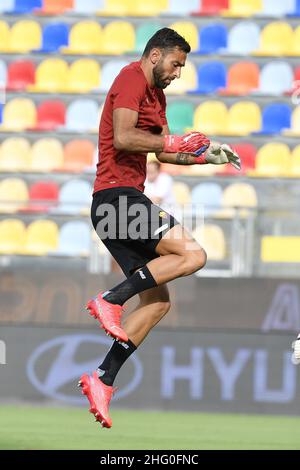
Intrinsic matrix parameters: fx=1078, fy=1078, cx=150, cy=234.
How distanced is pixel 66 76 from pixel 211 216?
579 centimetres

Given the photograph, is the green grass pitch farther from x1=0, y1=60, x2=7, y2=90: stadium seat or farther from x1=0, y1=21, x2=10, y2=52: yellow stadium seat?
x1=0, y1=21, x2=10, y2=52: yellow stadium seat

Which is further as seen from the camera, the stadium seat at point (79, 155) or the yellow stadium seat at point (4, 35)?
the yellow stadium seat at point (4, 35)

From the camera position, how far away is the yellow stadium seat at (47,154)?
14516 mm

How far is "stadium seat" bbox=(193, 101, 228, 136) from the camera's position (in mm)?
14844

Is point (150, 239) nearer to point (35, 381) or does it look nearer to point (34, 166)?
point (35, 381)

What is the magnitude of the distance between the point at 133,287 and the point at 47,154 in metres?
8.05

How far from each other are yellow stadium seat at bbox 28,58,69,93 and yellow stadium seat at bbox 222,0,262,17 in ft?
8.20

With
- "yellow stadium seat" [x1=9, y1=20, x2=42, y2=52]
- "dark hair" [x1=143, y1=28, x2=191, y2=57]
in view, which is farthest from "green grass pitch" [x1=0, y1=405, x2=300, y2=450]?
"yellow stadium seat" [x1=9, y1=20, x2=42, y2=52]

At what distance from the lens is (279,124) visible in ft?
49.0

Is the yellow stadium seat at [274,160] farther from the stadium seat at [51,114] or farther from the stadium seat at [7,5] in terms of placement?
the stadium seat at [7,5]

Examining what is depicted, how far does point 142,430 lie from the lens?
29.5 ft

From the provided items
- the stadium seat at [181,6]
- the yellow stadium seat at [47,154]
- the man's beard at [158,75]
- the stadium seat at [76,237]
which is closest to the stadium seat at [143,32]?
the stadium seat at [181,6]

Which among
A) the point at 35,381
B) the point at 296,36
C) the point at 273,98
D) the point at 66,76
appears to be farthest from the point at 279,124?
the point at 35,381

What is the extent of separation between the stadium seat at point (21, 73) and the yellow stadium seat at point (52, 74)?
10cm
